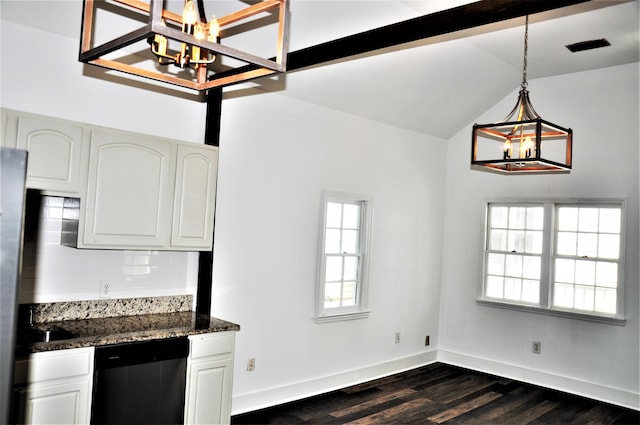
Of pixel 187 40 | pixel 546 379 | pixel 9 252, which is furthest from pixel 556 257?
pixel 9 252

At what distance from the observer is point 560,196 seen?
19.5ft

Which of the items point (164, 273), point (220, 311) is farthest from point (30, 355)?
point (220, 311)

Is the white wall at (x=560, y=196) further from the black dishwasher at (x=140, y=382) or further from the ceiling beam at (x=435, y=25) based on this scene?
the black dishwasher at (x=140, y=382)

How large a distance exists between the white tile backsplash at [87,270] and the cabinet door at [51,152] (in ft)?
1.22

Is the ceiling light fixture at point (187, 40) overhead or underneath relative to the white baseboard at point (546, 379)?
overhead

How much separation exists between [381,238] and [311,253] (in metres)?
1.12

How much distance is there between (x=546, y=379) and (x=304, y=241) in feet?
10.5

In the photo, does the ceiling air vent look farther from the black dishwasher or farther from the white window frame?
the black dishwasher

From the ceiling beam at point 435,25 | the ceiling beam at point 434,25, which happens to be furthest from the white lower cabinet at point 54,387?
the ceiling beam at point 434,25

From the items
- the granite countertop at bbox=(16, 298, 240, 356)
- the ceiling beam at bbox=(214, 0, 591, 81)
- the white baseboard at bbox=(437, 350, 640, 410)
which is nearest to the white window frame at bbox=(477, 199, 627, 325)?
the white baseboard at bbox=(437, 350, 640, 410)

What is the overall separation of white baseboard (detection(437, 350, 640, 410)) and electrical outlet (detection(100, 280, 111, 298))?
175 inches

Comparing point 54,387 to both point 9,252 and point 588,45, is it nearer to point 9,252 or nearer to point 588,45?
point 9,252

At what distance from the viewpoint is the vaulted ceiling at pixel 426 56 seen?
3.90 m

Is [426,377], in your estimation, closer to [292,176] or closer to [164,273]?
[292,176]
